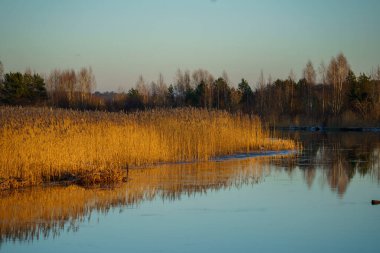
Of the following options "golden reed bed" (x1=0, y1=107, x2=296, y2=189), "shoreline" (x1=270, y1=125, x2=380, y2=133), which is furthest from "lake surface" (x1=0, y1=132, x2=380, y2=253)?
"shoreline" (x1=270, y1=125, x2=380, y2=133)

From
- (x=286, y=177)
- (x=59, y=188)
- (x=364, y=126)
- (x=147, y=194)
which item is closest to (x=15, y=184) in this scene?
(x=59, y=188)

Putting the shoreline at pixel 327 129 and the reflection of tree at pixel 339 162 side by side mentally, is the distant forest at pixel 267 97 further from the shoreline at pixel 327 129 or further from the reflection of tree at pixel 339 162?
the reflection of tree at pixel 339 162

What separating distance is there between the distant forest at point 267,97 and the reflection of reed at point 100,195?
95.6 feet

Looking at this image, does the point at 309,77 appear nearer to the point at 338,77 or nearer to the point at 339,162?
the point at 338,77

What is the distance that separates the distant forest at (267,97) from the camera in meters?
52.2

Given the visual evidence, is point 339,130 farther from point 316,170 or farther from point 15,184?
point 15,184

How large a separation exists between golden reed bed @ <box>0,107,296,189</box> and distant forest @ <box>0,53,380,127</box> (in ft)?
78.3

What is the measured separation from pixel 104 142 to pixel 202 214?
7254 mm

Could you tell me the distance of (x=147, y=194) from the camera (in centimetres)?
1371

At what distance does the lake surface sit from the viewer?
29.8 ft

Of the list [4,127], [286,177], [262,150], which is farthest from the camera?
[262,150]

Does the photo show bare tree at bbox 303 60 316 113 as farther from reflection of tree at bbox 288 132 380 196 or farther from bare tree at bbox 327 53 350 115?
reflection of tree at bbox 288 132 380 196

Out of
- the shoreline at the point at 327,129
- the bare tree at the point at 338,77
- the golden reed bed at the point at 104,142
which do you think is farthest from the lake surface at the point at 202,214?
the bare tree at the point at 338,77

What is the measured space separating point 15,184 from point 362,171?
10.7m
